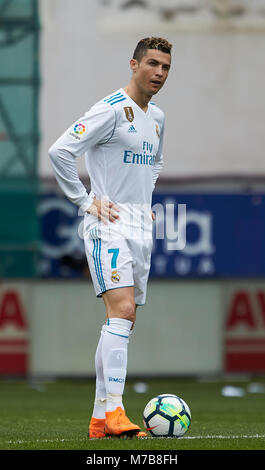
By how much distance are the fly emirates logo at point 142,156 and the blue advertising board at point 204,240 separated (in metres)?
10.3

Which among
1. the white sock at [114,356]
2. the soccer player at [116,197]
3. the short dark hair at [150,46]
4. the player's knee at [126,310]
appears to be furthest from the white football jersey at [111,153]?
the white sock at [114,356]

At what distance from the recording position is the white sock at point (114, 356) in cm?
694

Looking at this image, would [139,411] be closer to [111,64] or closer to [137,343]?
[137,343]

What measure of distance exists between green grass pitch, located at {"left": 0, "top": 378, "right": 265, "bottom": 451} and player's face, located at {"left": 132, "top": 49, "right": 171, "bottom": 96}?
83.7 inches

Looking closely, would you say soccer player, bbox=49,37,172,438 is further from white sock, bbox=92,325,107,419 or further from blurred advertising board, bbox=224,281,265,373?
blurred advertising board, bbox=224,281,265,373

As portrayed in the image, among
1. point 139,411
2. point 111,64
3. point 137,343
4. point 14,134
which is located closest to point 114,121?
point 139,411

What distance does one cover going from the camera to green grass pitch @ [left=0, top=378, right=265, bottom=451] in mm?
6680

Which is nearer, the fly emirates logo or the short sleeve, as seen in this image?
the short sleeve

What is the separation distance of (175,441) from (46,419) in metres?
3.07

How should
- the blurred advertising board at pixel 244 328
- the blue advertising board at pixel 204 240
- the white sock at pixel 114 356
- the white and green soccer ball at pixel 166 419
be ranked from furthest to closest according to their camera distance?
1. the blue advertising board at pixel 204 240
2. the blurred advertising board at pixel 244 328
3. the white and green soccer ball at pixel 166 419
4. the white sock at pixel 114 356

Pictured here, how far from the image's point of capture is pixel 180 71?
2002 cm

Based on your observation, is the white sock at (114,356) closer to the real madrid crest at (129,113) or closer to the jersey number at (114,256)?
the jersey number at (114,256)

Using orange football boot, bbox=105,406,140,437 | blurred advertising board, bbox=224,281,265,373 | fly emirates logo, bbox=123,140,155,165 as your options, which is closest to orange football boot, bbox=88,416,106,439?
orange football boot, bbox=105,406,140,437

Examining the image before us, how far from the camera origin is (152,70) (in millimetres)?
7156
